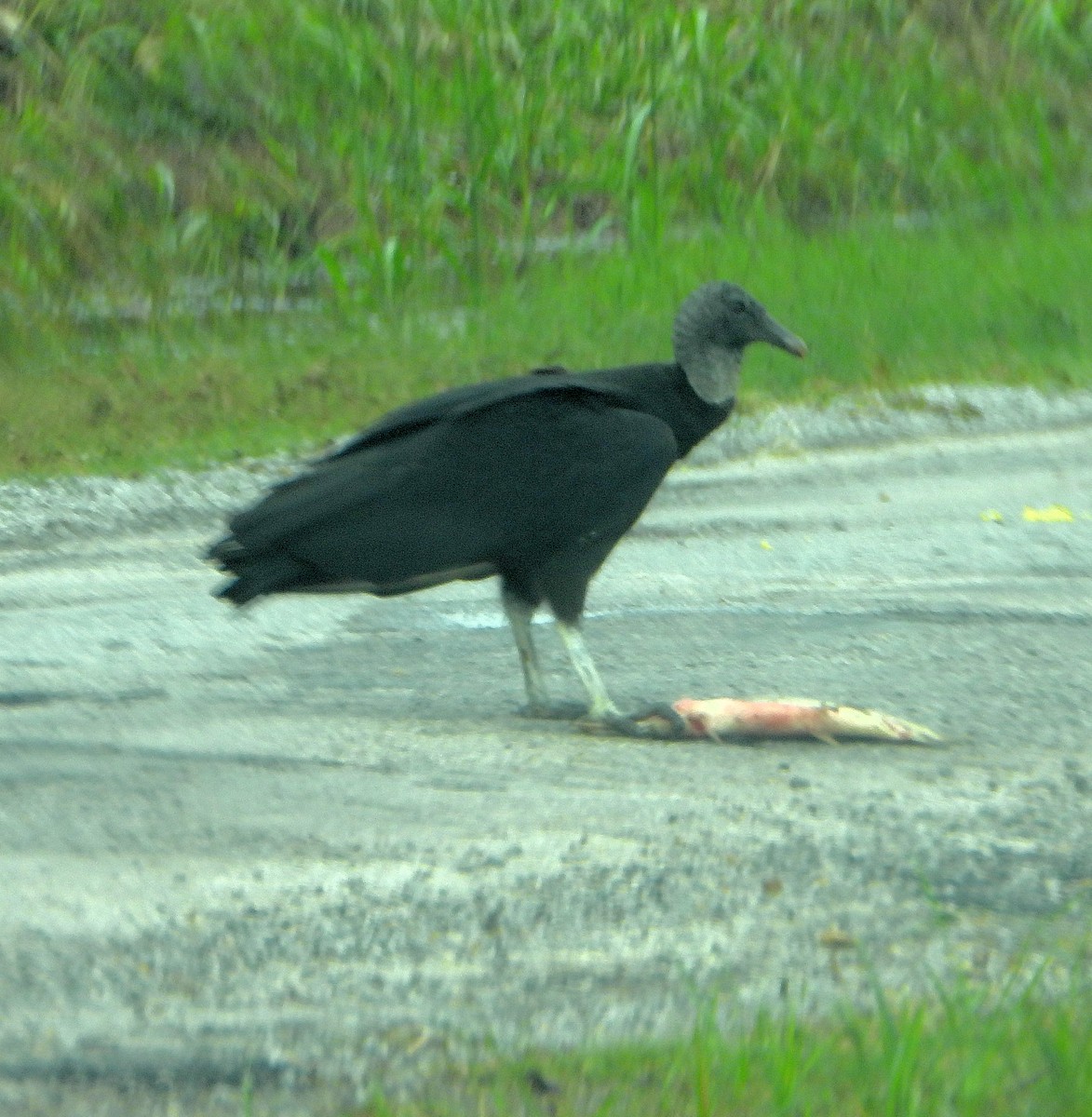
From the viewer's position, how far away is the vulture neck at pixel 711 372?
3.77 metres

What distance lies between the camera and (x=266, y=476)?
6059 mm

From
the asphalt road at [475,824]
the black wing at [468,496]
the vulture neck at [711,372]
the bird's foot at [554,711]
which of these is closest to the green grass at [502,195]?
the asphalt road at [475,824]

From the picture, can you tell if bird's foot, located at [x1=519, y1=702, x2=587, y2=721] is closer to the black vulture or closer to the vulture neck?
the black vulture

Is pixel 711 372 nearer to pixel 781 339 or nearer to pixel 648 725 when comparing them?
pixel 781 339

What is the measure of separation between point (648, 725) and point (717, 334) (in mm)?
801

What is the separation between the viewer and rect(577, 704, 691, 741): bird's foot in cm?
348

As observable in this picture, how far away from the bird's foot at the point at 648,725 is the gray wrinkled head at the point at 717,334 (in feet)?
2.07

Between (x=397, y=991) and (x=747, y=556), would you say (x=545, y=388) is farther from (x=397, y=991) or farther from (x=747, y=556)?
(x=747, y=556)

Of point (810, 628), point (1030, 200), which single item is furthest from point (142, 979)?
point (1030, 200)

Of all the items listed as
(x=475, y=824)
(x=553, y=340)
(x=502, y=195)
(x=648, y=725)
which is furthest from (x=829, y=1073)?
(x=502, y=195)

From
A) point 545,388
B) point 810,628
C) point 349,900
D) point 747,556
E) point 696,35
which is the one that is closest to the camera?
point 349,900

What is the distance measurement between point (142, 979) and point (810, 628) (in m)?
2.19

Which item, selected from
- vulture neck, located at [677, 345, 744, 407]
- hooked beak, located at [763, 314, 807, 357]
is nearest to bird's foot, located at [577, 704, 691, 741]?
vulture neck, located at [677, 345, 744, 407]

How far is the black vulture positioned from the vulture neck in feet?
0.56
